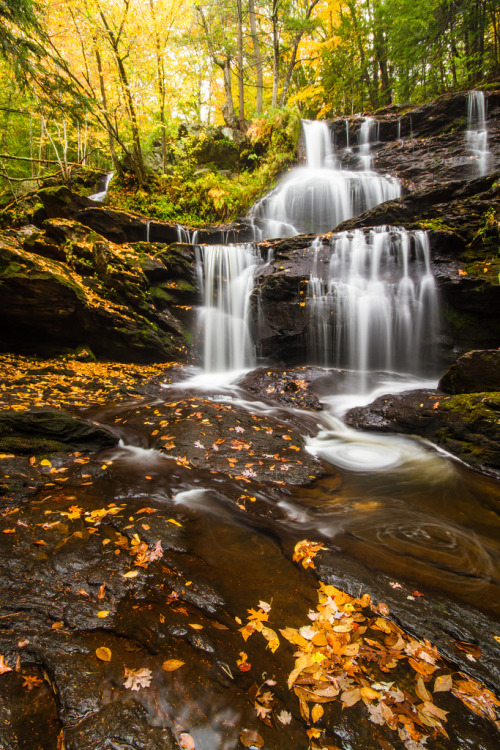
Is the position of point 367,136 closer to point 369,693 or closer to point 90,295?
point 90,295

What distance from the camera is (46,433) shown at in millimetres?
4035

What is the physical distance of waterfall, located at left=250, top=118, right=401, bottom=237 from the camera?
12.7 m

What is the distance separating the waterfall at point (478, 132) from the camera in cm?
1245

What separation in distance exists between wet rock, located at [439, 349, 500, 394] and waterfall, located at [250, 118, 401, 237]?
8866 millimetres

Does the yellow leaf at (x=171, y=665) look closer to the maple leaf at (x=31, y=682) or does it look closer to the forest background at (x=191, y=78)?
the maple leaf at (x=31, y=682)

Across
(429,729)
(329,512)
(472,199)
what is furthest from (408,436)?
(472,199)

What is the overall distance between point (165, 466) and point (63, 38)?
1633 centimetres

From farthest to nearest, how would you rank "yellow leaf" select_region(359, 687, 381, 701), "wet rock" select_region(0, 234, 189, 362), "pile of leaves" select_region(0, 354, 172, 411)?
"wet rock" select_region(0, 234, 189, 362), "pile of leaves" select_region(0, 354, 172, 411), "yellow leaf" select_region(359, 687, 381, 701)

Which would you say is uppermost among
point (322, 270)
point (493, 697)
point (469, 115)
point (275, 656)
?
point (469, 115)

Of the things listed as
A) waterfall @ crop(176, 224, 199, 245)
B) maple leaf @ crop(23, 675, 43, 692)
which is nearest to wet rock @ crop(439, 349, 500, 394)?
maple leaf @ crop(23, 675, 43, 692)

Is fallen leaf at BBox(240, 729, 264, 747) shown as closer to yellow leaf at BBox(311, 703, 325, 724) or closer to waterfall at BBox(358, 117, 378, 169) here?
yellow leaf at BBox(311, 703, 325, 724)

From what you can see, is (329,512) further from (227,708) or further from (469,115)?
(469,115)

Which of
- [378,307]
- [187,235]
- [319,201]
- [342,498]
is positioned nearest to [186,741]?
[342,498]

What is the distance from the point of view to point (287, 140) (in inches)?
600
